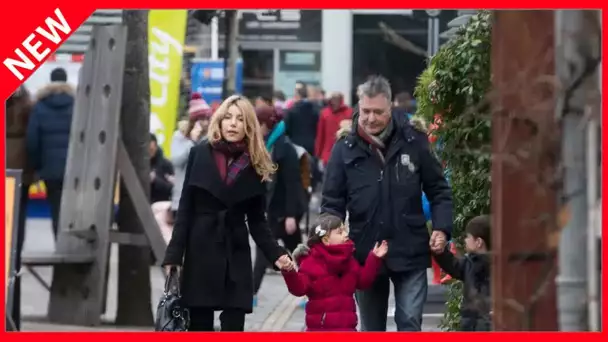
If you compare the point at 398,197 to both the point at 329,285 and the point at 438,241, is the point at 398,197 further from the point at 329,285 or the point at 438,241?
the point at 329,285

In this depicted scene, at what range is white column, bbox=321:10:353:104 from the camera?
3122 centimetres

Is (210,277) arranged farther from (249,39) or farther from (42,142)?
(249,39)

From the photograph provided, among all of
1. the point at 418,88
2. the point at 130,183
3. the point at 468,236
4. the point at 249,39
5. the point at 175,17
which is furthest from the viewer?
the point at 249,39

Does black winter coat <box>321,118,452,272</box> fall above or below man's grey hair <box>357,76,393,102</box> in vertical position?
below

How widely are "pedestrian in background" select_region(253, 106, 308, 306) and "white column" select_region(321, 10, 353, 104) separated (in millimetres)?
17688

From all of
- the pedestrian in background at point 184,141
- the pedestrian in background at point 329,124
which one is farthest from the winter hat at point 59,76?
the pedestrian in background at point 329,124

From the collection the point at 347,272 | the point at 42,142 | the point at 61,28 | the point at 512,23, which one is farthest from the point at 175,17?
the point at 512,23

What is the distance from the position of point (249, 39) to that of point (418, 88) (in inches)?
884

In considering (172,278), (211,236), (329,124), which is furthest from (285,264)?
(329,124)

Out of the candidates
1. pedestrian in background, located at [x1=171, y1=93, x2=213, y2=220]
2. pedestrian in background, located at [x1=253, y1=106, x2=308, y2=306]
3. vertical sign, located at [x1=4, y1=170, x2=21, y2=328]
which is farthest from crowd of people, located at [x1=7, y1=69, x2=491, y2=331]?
pedestrian in background, located at [x1=171, y1=93, x2=213, y2=220]

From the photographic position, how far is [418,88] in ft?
29.0

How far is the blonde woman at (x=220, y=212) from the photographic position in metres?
7.90

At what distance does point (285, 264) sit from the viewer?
7.78 meters

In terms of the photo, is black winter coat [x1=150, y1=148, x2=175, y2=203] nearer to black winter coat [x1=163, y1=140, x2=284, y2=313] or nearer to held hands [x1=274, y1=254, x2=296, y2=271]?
black winter coat [x1=163, y1=140, x2=284, y2=313]
